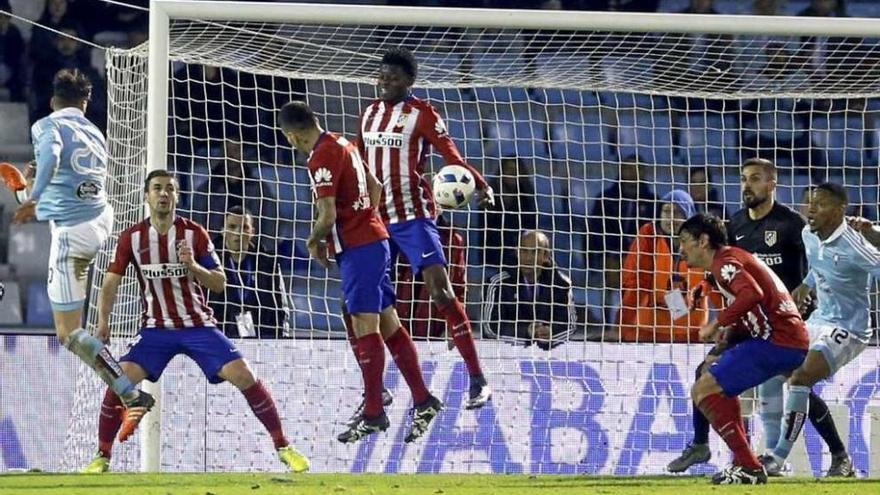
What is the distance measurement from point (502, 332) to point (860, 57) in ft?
10.7

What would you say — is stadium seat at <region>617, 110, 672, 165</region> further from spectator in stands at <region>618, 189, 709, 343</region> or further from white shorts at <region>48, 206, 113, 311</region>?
Answer: white shorts at <region>48, 206, 113, 311</region>

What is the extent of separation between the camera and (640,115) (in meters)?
13.6

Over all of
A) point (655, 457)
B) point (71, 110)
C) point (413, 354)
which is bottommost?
point (655, 457)

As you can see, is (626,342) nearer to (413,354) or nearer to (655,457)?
(655,457)

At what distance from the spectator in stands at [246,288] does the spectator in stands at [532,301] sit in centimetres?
135

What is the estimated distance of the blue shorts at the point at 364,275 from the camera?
9.02m

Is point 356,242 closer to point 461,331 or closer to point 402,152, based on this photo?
point 402,152

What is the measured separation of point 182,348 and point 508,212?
307 cm

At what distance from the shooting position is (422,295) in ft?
38.6

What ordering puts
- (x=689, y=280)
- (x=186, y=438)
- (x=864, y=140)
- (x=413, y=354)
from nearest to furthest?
(x=413, y=354), (x=186, y=438), (x=689, y=280), (x=864, y=140)

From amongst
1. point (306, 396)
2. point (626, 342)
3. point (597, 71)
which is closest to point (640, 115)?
point (597, 71)

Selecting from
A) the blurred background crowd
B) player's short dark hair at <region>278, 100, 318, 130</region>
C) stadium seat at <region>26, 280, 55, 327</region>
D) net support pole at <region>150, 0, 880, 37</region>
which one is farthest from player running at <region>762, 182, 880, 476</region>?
stadium seat at <region>26, 280, 55, 327</region>

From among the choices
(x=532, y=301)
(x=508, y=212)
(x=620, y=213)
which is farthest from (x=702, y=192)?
(x=532, y=301)

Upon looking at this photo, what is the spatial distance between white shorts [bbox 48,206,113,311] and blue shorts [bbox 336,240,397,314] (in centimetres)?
159
